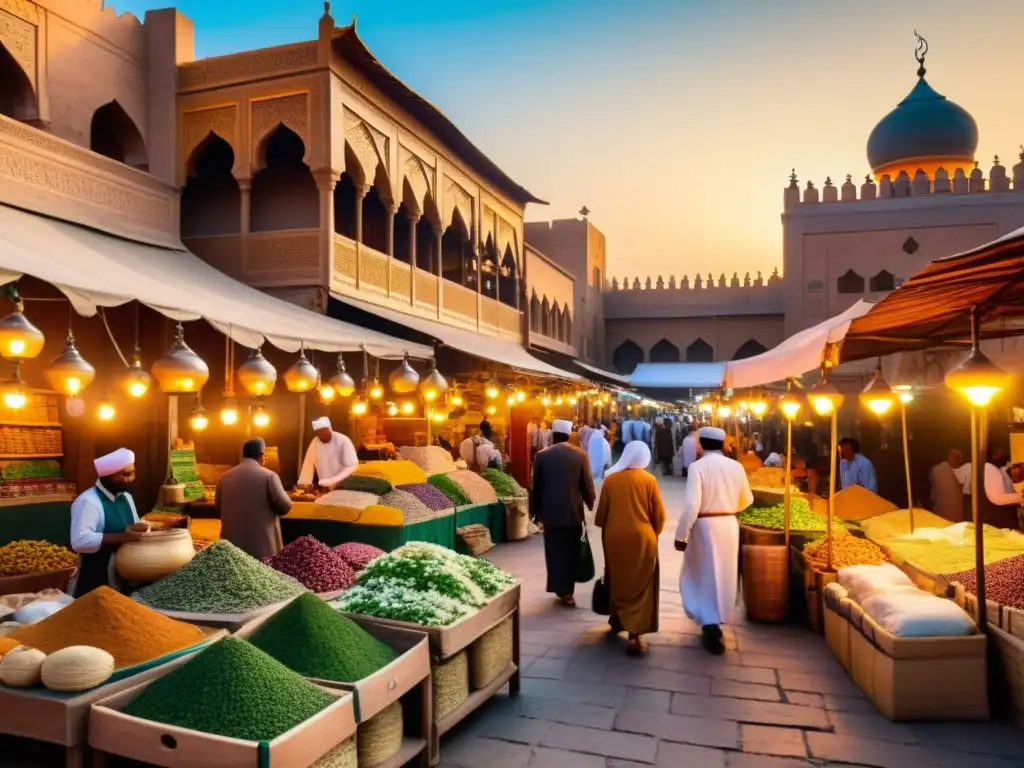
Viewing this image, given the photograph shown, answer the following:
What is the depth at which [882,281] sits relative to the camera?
74.9 feet

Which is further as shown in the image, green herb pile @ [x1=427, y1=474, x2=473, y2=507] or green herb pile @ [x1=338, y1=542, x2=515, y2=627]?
green herb pile @ [x1=427, y1=474, x2=473, y2=507]

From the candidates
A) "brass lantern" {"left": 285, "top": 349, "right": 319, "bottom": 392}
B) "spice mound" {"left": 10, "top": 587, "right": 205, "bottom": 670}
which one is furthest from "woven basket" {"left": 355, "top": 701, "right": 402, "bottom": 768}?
"brass lantern" {"left": 285, "top": 349, "right": 319, "bottom": 392}

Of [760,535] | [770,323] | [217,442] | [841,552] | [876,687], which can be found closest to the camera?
[876,687]

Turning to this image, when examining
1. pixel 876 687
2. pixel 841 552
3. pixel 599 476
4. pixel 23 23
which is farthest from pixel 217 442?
pixel 599 476

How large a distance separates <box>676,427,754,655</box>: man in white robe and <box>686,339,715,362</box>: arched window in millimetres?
23692

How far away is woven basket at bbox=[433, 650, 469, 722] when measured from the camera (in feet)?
10.9

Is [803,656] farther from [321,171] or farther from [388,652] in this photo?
[321,171]

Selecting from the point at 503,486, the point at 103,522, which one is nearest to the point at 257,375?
the point at 103,522

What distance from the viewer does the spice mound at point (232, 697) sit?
2305 mm

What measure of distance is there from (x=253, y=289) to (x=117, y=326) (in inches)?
68.1

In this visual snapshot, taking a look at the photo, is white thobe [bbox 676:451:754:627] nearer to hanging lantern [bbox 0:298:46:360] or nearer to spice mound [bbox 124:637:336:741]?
spice mound [bbox 124:637:336:741]

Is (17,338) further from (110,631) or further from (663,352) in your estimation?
(663,352)

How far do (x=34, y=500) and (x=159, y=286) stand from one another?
2.41m

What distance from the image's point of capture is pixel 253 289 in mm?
9539
